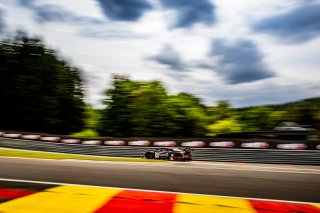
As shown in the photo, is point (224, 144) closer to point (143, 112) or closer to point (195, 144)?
point (195, 144)

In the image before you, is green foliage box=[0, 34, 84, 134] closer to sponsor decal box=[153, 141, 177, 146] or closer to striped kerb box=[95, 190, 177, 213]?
sponsor decal box=[153, 141, 177, 146]

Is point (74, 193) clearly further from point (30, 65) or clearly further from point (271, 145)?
point (30, 65)

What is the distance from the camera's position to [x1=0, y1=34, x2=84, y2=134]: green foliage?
3703 centimetres

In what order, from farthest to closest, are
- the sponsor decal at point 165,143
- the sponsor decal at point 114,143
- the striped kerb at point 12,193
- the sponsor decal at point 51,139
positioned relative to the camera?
the sponsor decal at point 51,139 < the sponsor decal at point 114,143 < the sponsor decal at point 165,143 < the striped kerb at point 12,193

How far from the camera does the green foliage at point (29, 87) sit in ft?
121

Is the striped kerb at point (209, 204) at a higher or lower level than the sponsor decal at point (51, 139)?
lower

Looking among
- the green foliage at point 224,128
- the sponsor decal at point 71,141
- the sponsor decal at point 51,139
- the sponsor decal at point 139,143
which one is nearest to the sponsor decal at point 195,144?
the sponsor decal at point 139,143

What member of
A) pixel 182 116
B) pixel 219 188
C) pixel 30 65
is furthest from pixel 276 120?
pixel 219 188

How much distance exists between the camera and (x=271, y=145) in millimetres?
15352

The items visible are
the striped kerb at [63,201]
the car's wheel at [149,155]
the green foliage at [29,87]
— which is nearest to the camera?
the striped kerb at [63,201]

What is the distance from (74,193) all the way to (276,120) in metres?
94.6

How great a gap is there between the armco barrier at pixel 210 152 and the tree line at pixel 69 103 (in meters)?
17.3

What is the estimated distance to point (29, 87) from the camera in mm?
36969

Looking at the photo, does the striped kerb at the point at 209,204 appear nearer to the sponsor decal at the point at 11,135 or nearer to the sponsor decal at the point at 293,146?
the sponsor decal at the point at 293,146
